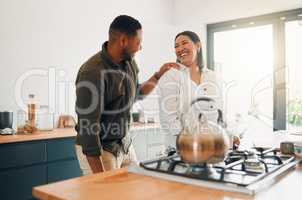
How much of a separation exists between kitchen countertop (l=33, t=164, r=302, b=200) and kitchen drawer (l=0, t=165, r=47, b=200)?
145 centimetres

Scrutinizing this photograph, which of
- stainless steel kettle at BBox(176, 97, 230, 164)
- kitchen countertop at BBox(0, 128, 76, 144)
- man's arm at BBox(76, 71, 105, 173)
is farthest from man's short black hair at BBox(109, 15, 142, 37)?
kitchen countertop at BBox(0, 128, 76, 144)

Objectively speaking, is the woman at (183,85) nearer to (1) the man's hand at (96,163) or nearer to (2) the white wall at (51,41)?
(1) the man's hand at (96,163)

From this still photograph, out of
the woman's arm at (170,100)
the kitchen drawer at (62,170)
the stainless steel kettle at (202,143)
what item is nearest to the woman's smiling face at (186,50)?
the woman's arm at (170,100)

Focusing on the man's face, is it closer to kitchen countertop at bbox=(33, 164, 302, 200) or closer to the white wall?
kitchen countertop at bbox=(33, 164, 302, 200)

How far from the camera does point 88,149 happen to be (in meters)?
1.53

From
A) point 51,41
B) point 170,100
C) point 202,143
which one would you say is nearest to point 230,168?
point 202,143

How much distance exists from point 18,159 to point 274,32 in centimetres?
312

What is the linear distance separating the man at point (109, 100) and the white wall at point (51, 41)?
146 cm

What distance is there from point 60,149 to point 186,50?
136 cm

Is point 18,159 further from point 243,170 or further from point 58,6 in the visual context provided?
point 243,170

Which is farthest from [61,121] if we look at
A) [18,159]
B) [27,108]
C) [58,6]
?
[58,6]

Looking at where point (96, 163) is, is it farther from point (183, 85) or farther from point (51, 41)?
point (51, 41)

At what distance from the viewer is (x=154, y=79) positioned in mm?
2014

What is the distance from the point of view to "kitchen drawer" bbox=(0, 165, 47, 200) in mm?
2271
